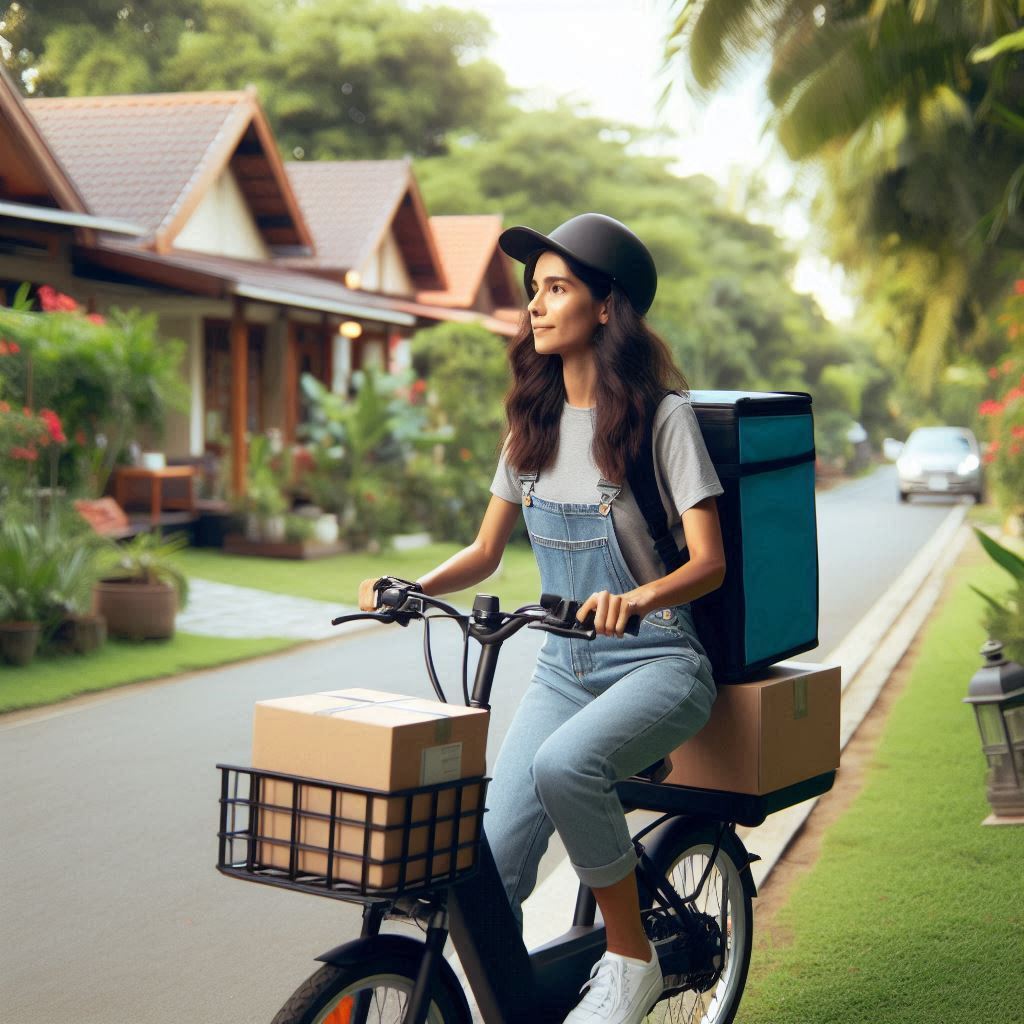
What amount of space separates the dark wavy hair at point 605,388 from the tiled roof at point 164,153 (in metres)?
18.4

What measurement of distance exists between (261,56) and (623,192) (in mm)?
11400

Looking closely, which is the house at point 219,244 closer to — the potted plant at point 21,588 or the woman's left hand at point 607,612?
the potted plant at point 21,588

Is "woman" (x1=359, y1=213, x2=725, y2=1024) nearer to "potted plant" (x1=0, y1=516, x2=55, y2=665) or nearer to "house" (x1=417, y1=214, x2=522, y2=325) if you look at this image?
"potted plant" (x1=0, y1=516, x2=55, y2=665)

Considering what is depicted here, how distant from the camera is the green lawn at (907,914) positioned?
423 cm

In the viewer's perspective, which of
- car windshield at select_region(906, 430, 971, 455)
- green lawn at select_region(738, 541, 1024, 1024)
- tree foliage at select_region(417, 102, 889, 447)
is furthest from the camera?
tree foliage at select_region(417, 102, 889, 447)

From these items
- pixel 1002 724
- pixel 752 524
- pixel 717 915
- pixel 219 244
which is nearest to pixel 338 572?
pixel 219 244

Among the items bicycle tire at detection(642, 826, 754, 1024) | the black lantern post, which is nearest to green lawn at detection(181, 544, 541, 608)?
the black lantern post

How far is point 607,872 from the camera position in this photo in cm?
319

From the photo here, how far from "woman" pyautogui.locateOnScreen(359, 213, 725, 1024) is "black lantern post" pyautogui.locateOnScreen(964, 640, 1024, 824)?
291 centimetres

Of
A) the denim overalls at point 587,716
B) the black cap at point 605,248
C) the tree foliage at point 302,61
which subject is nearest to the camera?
the denim overalls at point 587,716

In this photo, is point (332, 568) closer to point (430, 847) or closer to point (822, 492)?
point (430, 847)

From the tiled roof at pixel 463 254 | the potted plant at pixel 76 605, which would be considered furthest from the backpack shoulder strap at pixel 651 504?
the tiled roof at pixel 463 254

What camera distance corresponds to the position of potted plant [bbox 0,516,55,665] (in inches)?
401

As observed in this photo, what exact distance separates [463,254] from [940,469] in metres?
11.6
